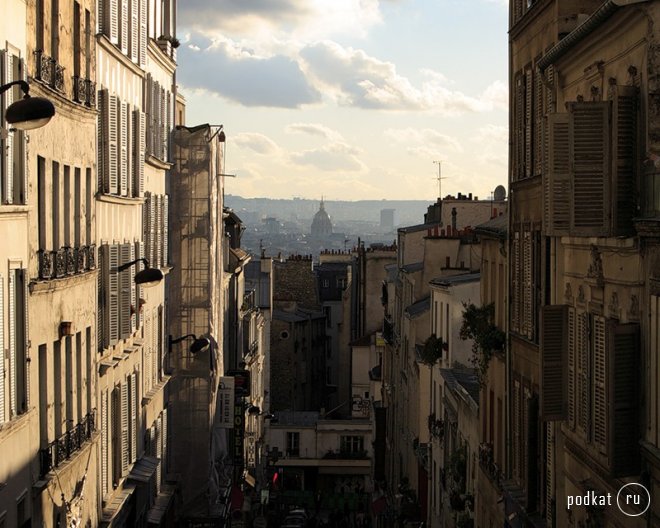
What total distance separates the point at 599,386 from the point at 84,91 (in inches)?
429

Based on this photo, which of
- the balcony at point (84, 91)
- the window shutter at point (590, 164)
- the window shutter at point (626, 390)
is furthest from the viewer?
the balcony at point (84, 91)

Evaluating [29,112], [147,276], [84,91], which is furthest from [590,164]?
[147,276]

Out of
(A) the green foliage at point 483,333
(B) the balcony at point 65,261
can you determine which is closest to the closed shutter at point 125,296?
(B) the balcony at point 65,261

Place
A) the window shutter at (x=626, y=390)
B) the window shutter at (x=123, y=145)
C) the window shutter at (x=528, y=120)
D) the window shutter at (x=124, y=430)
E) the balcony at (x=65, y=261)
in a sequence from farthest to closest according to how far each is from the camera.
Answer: the window shutter at (x=124, y=430) → the window shutter at (x=123, y=145) → the window shutter at (x=528, y=120) → the balcony at (x=65, y=261) → the window shutter at (x=626, y=390)

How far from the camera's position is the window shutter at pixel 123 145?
25.6 metres

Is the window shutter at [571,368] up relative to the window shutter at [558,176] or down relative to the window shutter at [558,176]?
down

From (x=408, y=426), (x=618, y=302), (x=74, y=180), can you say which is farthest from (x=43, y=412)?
(x=408, y=426)

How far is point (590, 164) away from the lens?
46.3ft

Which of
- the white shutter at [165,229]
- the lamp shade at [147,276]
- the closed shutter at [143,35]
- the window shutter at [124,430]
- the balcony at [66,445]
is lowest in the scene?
the window shutter at [124,430]

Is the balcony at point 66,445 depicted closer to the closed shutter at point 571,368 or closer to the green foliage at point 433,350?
the closed shutter at point 571,368

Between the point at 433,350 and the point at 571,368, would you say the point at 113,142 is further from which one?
the point at 433,350

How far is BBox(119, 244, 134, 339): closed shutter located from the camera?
25656mm

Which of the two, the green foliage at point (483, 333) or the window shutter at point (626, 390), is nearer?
the window shutter at point (626, 390)

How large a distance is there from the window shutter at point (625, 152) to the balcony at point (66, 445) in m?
9.33
